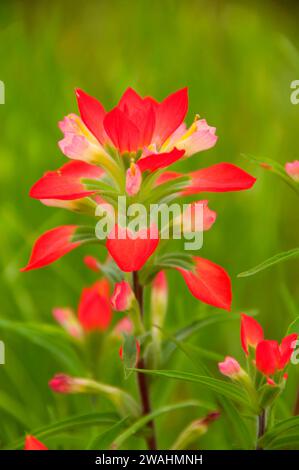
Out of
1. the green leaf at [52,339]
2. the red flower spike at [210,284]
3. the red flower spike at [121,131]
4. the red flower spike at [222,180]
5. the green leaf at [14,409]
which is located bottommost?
the green leaf at [14,409]

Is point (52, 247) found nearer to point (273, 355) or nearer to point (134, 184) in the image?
point (134, 184)

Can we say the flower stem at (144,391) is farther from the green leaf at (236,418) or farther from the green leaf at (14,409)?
the green leaf at (14,409)

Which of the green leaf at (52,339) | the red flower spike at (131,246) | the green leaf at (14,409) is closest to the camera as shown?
the red flower spike at (131,246)

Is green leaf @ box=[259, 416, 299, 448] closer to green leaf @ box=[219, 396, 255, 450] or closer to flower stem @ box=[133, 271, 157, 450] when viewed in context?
green leaf @ box=[219, 396, 255, 450]

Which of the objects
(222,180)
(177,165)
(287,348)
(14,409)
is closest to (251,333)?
(287,348)

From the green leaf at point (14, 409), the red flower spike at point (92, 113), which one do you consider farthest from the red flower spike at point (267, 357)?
the green leaf at point (14, 409)

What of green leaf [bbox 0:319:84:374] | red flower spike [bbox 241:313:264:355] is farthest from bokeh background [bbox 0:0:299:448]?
red flower spike [bbox 241:313:264:355]
